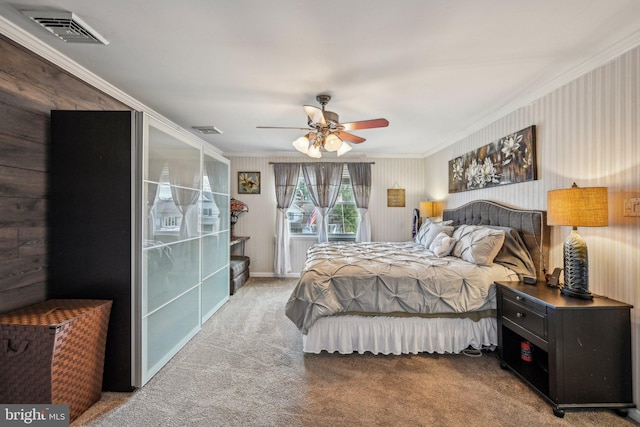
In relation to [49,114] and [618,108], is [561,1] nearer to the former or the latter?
[618,108]

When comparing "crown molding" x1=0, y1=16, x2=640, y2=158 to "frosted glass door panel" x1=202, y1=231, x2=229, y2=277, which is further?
"frosted glass door panel" x1=202, y1=231, x2=229, y2=277

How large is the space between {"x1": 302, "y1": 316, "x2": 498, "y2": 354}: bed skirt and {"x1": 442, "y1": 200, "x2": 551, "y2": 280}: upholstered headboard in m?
0.74

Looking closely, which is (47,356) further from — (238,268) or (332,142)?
(238,268)

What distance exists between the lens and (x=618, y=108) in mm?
1920

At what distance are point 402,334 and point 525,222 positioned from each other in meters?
1.61

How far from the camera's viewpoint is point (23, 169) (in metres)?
1.91

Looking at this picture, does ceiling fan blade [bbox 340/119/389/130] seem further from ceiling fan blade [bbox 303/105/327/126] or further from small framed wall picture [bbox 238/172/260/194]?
small framed wall picture [bbox 238/172/260/194]

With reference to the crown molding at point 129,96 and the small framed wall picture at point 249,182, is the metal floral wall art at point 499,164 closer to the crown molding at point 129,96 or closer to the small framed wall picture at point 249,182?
the crown molding at point 129,96

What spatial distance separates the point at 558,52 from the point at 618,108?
22.1 inches

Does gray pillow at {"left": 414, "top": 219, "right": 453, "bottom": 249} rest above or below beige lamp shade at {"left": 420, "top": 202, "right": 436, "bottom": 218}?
below

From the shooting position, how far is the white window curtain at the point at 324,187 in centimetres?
540

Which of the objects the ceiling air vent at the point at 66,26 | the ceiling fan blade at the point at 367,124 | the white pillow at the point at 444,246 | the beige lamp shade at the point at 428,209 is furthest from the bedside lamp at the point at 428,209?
the ceiling air vent at the point at 66,26

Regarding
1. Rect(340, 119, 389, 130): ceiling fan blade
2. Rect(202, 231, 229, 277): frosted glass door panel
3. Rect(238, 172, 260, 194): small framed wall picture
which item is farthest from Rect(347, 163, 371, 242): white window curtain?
Rect(340, 119, 389, 130): ceiling fan blade

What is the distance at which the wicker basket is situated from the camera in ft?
5.25
